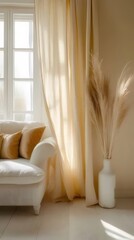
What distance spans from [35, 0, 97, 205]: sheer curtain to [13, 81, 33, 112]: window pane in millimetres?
549

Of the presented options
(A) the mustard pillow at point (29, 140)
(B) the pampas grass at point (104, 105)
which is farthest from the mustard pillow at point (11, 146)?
(B) the pampas grass at point (104, 105)

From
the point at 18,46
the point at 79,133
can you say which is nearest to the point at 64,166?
the point at 79,133

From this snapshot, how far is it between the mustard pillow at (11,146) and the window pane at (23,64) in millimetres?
937

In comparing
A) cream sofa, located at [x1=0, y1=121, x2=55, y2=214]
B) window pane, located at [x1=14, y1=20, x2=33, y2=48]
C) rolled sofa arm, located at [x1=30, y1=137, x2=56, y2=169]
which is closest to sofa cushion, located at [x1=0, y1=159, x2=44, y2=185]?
cream sofa, located at [x1=0, y1=121, x2=55, y2=214]

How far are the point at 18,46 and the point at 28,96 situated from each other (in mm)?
691

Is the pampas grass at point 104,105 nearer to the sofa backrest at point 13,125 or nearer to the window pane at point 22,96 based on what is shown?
the sofa backrest at point 13,125

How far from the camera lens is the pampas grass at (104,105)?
2854mm

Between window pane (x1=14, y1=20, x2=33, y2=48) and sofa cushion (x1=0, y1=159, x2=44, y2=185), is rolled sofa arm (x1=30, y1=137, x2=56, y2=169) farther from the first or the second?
window pane (x1=14, y1=20, x2=33, y2=48)

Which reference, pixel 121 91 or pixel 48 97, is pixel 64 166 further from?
pixel 121 91

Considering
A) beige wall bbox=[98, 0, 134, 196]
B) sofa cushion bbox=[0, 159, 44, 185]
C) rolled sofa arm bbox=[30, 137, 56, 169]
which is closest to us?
sofa cushion bbox=[0, 159, 44, 185]

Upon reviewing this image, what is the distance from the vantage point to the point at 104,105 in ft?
9.45

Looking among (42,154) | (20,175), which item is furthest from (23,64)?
(20,175)

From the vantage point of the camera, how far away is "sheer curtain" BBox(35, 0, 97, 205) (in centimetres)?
305

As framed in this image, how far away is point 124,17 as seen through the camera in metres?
3.19
